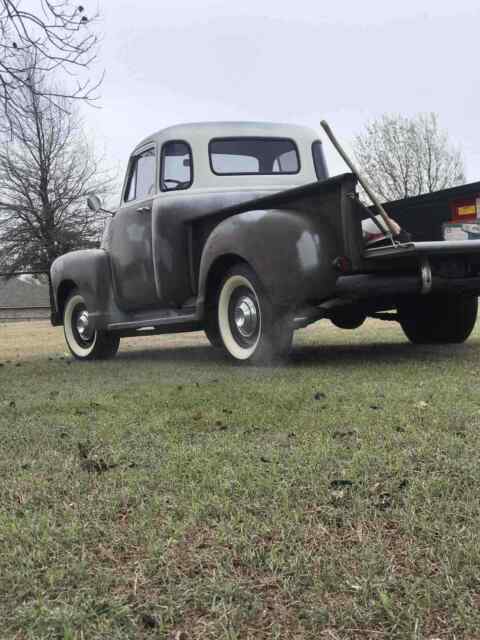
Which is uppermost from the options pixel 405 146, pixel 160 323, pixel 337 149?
pixel 405 146

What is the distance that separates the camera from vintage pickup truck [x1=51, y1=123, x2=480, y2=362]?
5.16 metres

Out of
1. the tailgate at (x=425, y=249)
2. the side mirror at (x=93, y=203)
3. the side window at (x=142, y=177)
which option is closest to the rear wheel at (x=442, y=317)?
the tailgate at (x=425, y=249)

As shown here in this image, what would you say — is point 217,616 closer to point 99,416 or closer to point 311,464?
point 311,464

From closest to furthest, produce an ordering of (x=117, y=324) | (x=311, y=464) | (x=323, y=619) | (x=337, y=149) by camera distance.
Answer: (x=323, y=619), (x=311, y=464), (x=337, y=149), (x=117, y=324)

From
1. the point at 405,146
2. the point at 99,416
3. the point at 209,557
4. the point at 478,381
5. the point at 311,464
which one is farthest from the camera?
the point at 405,146

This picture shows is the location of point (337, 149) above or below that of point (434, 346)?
above

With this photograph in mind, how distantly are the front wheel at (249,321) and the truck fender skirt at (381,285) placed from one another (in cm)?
52

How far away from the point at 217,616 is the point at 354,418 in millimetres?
1853

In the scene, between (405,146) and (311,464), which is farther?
(405,146)

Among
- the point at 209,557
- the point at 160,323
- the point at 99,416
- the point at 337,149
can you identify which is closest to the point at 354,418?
the point at 99,416

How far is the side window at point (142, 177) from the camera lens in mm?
7277

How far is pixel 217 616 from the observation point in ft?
5.39

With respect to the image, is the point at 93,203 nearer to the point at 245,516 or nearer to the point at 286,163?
the point at 286,163

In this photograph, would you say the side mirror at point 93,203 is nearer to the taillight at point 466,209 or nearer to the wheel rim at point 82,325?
the wheel rim at point 82,325
